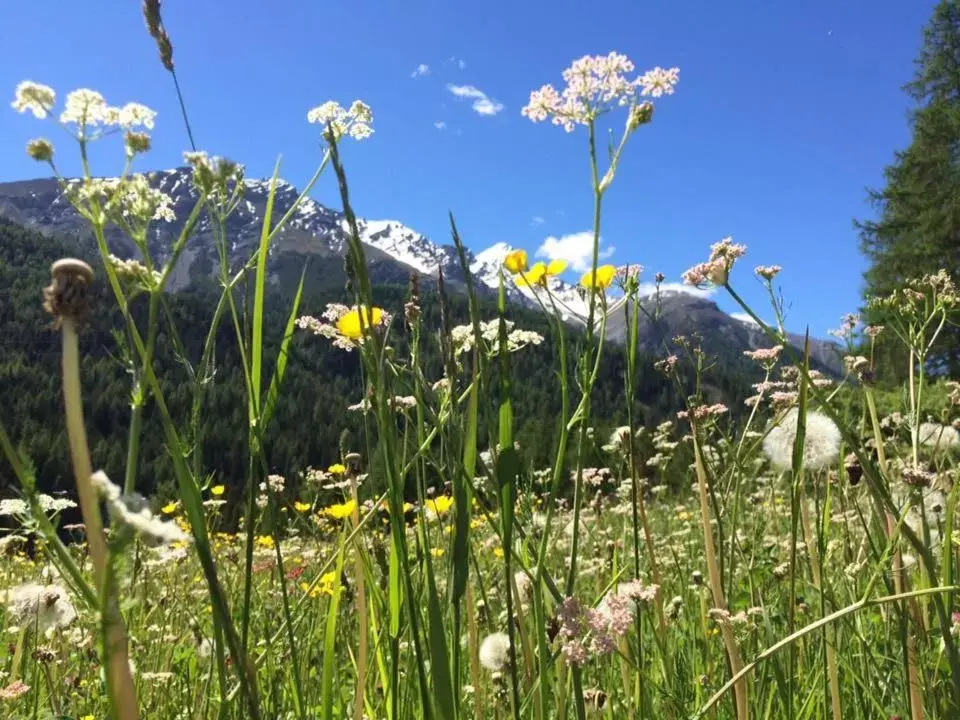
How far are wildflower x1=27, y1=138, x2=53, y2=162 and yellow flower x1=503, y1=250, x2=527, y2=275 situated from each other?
79 cm

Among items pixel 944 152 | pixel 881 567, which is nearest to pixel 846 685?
pixel 881 567

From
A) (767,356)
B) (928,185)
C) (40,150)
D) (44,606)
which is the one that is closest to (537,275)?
(767,356)

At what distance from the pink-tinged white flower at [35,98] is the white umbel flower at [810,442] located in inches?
58.1

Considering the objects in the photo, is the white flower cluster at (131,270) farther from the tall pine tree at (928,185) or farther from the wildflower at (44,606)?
the tall pine tree at (928,185)

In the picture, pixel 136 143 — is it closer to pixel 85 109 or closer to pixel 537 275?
pixel 85 109

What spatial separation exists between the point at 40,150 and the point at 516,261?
32.8 inches

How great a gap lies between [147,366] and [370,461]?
29 cm

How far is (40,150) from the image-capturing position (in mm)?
1209

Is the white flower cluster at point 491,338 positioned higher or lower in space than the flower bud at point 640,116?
lower

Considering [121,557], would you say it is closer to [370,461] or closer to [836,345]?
[370,461]

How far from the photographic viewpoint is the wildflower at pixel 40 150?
3.91 ft

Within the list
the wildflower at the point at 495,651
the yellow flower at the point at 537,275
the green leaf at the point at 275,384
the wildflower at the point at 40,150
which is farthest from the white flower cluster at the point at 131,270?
the wildflower at the point at 495,651

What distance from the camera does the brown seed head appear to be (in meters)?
0.46

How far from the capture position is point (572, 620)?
83 cm
